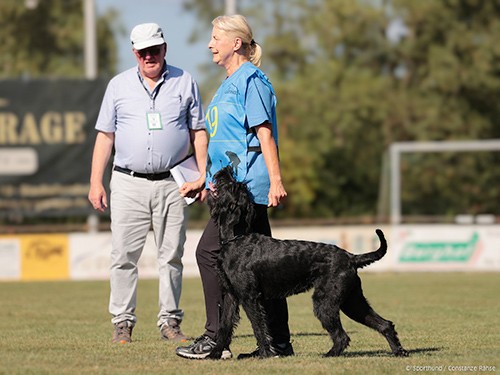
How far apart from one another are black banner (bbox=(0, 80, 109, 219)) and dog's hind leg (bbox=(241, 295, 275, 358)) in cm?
1314

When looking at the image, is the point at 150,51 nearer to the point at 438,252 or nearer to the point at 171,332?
the point at 171,332

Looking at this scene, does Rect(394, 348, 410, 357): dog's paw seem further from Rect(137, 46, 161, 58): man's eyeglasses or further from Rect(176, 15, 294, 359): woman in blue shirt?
Rect(137, 46, 161, 58): man's eyeglasses

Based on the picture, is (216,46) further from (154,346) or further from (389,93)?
(389,93)

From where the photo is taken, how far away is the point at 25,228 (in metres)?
18.0

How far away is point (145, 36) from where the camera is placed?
6398 mm

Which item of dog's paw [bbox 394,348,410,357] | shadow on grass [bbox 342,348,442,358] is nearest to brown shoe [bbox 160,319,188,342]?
shadow on grass [bbox 342,348,442,358]

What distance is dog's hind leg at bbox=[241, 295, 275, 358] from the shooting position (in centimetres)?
516

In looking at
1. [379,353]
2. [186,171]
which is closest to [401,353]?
[379,353]

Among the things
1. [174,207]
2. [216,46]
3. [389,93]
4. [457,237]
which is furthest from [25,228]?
[389,93]

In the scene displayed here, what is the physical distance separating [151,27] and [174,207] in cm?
150

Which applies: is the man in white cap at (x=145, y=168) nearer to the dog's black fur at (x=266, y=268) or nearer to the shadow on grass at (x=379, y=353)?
the dog's black fur at (x=266, y=268)

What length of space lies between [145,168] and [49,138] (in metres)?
11.9

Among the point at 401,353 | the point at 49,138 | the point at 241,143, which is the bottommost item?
the point at 401,353

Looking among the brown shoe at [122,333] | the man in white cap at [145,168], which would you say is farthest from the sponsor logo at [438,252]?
the brown shoe at [122,333]
